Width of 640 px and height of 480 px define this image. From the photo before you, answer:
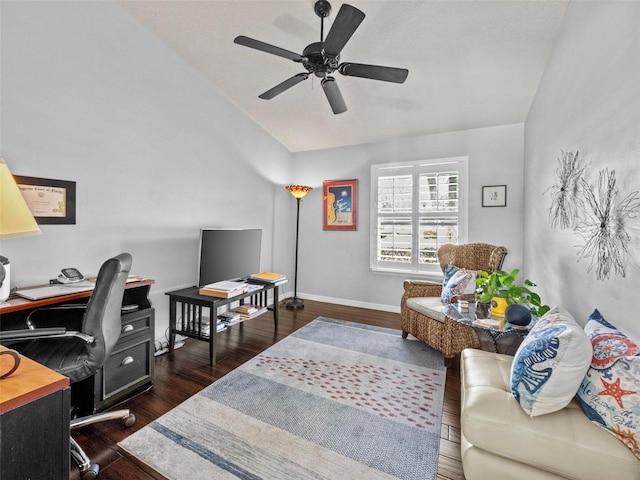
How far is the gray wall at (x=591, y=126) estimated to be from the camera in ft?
4.01

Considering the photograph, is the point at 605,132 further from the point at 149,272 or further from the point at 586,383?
the point at 149,272

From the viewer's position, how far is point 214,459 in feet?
5.06

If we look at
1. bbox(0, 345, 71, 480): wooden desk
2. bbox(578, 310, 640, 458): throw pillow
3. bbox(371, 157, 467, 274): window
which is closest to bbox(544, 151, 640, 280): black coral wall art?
bbox(578, 310, 640, 458): throw pillow

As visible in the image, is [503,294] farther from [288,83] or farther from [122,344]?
[122,344]

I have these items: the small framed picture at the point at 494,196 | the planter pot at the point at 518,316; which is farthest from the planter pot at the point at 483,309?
the small framed picture at the point at 494,196

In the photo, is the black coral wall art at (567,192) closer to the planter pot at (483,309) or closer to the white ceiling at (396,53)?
the planter pot at (483,309)

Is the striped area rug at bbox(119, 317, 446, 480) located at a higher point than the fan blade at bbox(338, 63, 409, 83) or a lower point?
lower

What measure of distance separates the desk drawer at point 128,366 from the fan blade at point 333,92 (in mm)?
2314

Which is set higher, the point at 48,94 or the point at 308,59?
the point at 308,59

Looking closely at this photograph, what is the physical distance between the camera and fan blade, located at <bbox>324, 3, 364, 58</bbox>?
1568mm

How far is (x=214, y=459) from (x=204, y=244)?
1835 mm

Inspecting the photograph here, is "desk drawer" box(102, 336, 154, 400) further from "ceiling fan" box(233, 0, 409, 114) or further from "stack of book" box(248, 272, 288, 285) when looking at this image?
"ceiling fan" box(233, 0, 409, 114)

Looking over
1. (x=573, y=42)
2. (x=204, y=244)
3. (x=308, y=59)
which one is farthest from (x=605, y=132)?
(x=204, y=244)

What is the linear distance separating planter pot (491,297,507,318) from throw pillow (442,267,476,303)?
0.75m
